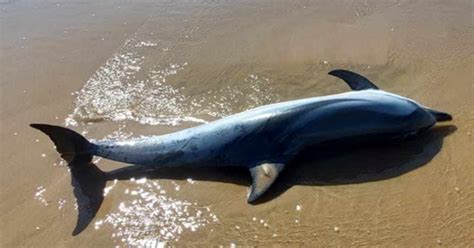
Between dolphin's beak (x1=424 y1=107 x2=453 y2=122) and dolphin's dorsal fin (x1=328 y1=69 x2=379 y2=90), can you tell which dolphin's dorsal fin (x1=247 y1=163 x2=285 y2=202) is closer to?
dolphin's dorsal fin (x1=328 y1=69 x2=379 y2=90)

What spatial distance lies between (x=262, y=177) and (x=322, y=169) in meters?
0.60

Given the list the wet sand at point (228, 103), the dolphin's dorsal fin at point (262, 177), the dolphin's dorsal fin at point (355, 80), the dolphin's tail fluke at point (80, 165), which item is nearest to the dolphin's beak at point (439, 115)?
the wet sand at point (228, 103)

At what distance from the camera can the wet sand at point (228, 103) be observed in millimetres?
4379

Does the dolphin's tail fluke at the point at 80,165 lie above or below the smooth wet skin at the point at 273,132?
below

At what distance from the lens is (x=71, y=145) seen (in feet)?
16.5

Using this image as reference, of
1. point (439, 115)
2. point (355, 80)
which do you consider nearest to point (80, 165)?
point (355, 80)

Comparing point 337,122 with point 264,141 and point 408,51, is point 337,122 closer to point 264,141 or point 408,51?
point 264,141

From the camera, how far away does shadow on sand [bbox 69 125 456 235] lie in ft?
15.7

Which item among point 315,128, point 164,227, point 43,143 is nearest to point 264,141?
point 315,128

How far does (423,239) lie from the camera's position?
4062 mm

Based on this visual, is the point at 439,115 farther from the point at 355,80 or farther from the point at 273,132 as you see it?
the point at 273,132

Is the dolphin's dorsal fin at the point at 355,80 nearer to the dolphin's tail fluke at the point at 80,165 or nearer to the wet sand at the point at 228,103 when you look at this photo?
the wet sand at the point at 228,103

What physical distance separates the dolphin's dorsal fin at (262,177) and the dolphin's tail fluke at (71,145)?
5.30 feet

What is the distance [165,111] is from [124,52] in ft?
5.24
